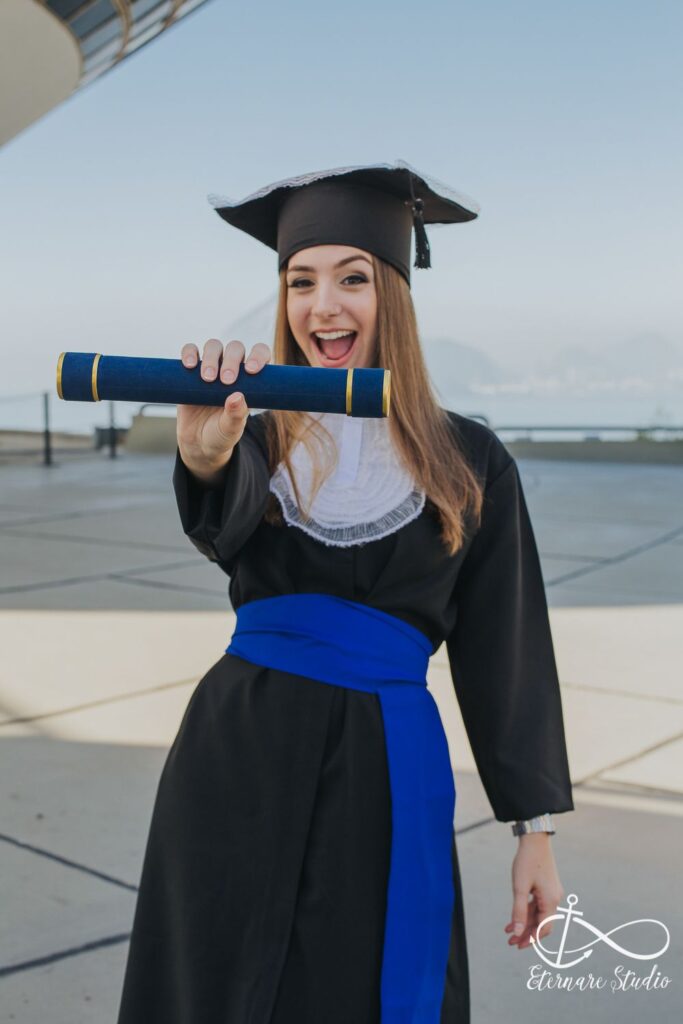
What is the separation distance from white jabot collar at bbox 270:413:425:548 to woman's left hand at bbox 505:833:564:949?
21.6 inches

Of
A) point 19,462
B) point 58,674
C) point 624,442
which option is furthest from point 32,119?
point 58,674

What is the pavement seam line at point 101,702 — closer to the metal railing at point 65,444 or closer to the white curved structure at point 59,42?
the metal railing at point 65,444

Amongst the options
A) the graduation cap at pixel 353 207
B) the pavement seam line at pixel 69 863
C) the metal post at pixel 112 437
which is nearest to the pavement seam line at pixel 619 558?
the pavement seam line at pixel 69 863

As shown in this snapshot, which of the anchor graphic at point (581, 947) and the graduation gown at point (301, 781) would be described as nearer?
the graduation gown at point (301, 781)

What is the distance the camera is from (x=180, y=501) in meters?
1.71

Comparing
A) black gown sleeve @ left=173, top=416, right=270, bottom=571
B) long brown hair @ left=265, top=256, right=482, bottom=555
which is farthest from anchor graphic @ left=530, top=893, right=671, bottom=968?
black gown sleeve @ left=173, top=416, right=270, bottom=571

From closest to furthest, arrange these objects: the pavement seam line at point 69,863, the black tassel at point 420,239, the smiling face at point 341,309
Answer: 1. the smiling face at point 341,309
2. the black tassel at point 420,239
3. the pavement seam line at point 69,863

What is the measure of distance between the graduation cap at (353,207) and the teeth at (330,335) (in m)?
0.15

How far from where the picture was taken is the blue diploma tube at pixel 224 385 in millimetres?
1336

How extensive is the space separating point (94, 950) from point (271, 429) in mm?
1525

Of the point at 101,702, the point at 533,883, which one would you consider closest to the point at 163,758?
the point at 101,702

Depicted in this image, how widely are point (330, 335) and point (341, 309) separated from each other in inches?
1.9

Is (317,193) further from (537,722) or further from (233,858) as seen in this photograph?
(233,858)

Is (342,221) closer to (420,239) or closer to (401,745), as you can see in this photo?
(420,239)
